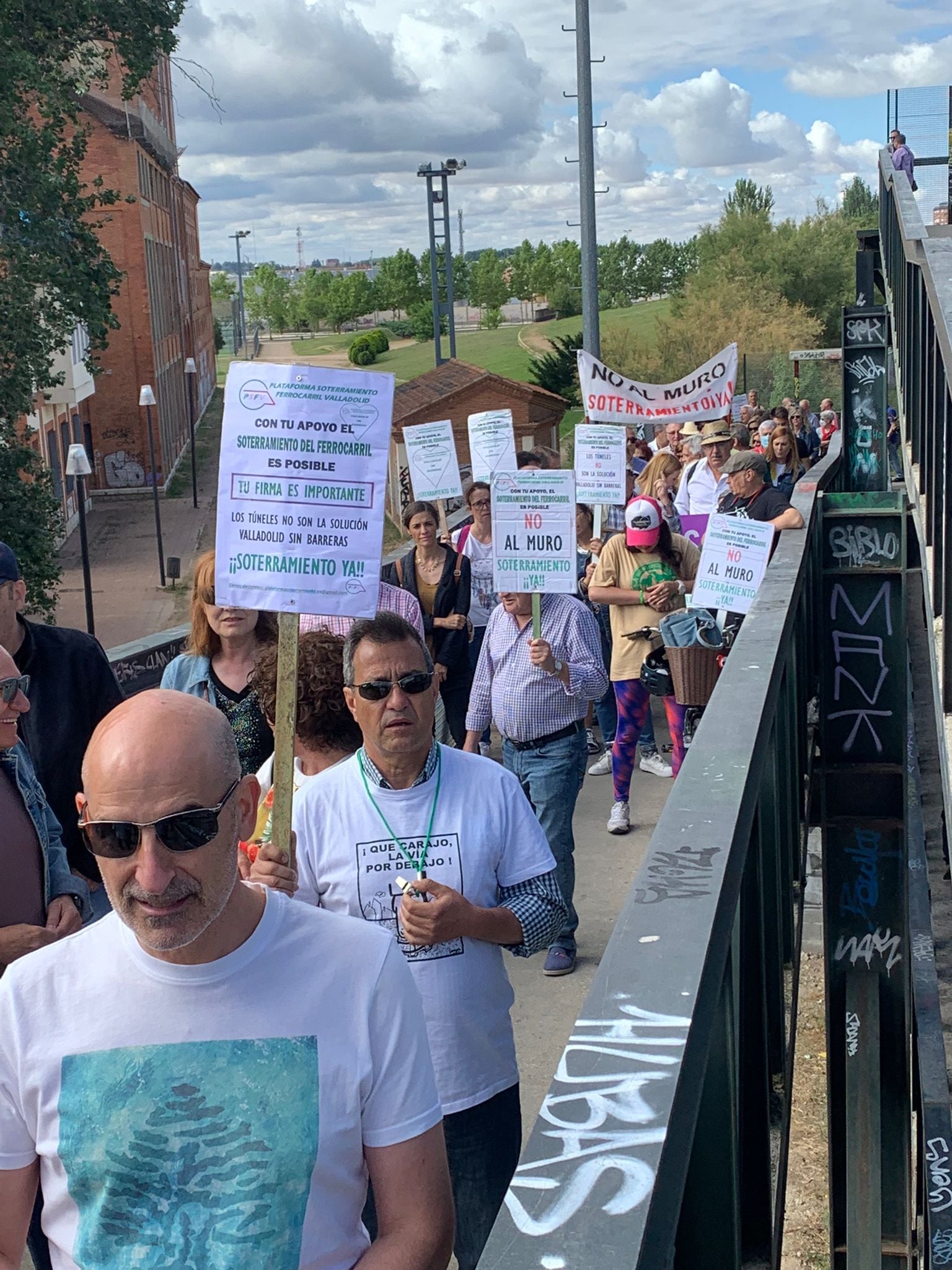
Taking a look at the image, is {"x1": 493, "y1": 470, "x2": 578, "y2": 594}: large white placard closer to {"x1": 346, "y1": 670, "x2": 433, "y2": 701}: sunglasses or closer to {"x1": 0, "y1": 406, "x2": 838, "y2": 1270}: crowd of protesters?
{"x1": 0, "y1": 406, "x2": 838, "y2": 1270}: crowd of protesters

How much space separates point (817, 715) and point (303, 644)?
6.31 ft

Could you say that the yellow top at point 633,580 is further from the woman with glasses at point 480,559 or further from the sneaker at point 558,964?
the sneaker at point 558,964

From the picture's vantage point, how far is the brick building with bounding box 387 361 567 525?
31.4 meters

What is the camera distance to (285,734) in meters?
3.26

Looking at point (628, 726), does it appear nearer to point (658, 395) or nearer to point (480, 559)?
point (480, 559)

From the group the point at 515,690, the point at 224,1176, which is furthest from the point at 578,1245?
the point at 515,690

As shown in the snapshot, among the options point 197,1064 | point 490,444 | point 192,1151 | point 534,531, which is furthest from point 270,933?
point 490,444

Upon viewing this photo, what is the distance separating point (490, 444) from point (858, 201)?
376 feet

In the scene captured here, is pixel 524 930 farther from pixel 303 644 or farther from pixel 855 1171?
pixel 855 1171

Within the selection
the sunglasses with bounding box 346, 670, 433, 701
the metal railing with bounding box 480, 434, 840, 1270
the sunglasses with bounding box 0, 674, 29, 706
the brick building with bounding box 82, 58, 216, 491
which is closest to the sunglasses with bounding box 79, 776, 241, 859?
the metal railing with bounding box 480, 434, 840, 1270

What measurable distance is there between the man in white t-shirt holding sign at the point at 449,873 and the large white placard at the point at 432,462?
7.45 m

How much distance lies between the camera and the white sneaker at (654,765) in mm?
9648

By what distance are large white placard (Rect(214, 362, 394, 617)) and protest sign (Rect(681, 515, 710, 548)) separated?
7068 millimetres

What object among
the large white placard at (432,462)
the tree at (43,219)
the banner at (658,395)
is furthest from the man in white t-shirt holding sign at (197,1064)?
the tree at (43,219)
